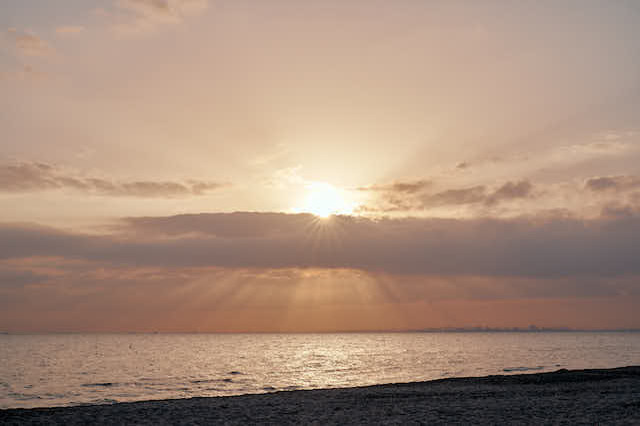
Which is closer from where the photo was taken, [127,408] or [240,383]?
[127,408]

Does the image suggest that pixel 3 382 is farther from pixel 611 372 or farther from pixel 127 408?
pixel 611 372

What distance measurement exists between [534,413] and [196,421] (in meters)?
16.8

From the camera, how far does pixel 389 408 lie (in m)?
30.1

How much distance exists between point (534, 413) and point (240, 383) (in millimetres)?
43325

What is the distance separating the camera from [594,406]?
93.4 ft

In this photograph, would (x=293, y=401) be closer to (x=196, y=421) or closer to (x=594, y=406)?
(x=196, y=421)

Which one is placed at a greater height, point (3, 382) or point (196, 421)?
point (196, 421)

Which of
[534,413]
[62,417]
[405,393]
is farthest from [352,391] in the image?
[62,417]

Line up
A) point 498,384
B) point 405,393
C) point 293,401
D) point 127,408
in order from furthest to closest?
point 498,384
point 405,393
point 293,401
point 127,408

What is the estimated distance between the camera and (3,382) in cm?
6756

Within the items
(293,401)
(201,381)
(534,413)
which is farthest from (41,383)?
(534,413)

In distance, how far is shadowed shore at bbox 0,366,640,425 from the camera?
26281 mm

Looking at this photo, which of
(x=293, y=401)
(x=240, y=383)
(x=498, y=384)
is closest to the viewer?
(x=293, y=401)

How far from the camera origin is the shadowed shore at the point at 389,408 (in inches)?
1035
